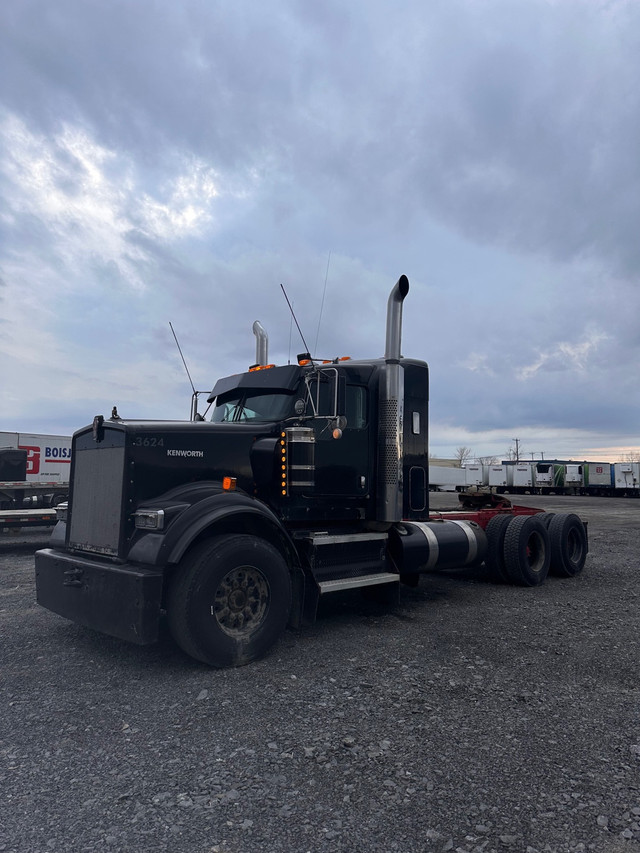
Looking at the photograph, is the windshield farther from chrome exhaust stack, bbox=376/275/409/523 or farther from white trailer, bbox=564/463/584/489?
white trailer, bbox=564/463/584/489

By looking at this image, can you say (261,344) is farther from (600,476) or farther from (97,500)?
(600,476)

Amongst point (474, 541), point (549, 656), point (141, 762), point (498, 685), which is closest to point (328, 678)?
point (498, 685)

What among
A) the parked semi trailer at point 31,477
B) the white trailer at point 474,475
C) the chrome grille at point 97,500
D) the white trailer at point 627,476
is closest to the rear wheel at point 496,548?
the chrome grille at point 97,500

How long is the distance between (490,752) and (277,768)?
136cm

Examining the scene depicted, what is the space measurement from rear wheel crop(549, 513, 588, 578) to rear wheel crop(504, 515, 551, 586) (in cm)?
30

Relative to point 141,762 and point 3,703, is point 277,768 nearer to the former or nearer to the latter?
point 141,762

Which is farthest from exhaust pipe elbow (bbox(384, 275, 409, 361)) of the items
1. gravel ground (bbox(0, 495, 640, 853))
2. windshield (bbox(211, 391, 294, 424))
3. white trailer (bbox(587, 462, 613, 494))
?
white trailer (bbox(587, 462, 613, 494))

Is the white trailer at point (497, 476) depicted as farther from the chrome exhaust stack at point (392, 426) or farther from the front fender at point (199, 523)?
the front fender at point (199, 523)

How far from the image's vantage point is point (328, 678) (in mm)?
5152

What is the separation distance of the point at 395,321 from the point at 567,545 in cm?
561

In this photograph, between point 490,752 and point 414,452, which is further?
point 414,452

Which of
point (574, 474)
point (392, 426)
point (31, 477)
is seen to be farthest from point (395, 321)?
point (574, 474)

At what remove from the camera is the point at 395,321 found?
7.60 meters

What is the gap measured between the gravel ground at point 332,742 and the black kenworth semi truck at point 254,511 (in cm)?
53
